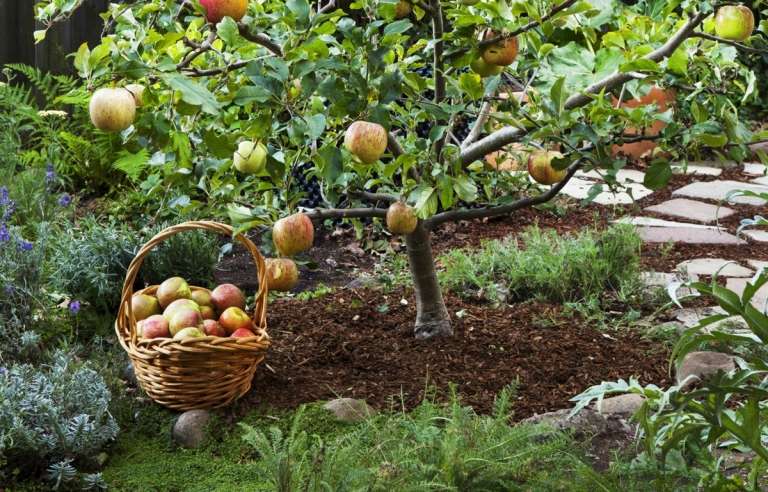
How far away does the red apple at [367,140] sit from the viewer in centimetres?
238

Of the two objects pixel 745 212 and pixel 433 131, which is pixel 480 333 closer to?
pixel 433 131

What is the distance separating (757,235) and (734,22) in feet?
11.1

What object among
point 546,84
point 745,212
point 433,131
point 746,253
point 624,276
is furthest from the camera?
point 745,212

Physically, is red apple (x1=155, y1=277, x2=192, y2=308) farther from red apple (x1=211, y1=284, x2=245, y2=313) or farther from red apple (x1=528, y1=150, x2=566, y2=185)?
red apple (x1=528, y1=150, x2=566, y2=185)

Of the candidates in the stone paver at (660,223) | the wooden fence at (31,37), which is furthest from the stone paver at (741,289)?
the wooden fence at (31,37)

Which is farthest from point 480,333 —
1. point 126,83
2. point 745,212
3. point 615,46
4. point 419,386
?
point 745,212

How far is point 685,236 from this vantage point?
523 centimetres

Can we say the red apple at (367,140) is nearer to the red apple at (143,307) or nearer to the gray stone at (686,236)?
the red apple at (143,307)

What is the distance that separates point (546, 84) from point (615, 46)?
10.3 inches

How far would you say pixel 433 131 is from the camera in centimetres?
269

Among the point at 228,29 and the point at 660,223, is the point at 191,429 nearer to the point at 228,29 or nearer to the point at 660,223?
the point at 228,29

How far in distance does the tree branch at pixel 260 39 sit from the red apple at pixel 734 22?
1.10m

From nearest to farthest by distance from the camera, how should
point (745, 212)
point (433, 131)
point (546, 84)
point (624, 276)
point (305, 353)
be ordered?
point (433, 131)
point (546, 84)
point (305, 353)
point (624, 276)
point (745, 212)

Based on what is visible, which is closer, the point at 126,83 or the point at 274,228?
the point at 126,83
